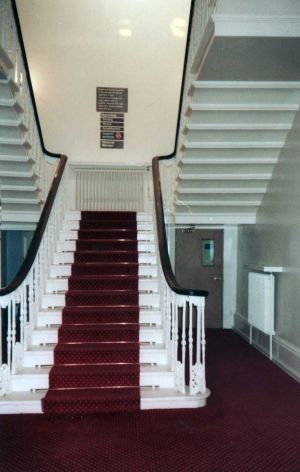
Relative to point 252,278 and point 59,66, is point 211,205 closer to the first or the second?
point 252,278

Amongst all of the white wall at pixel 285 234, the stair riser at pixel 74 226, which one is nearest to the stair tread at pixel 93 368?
the white wall at pixel 285 234

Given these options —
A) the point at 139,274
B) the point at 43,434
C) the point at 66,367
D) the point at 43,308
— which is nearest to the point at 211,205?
the point at 139,274

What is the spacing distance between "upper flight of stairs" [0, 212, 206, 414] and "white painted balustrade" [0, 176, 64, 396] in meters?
0.08

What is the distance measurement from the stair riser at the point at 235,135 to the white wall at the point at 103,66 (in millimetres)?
2231

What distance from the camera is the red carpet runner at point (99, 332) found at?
3533 mm

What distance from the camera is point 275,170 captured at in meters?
5.37

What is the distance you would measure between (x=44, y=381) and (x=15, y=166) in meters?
2.69

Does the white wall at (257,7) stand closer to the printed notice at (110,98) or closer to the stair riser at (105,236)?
the stair riser at (105,236)

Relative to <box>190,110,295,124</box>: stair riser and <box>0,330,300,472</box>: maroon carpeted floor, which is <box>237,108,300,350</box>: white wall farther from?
<box>0,330,300,472</box>: maroon carpeted floor

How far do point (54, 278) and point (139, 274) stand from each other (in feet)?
3.19

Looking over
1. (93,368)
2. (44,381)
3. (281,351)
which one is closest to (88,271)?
(93,368)

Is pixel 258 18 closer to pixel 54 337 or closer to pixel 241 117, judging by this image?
pixel 241 117

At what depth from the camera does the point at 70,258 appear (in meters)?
5.37

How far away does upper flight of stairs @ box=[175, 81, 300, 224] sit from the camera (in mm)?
4469
